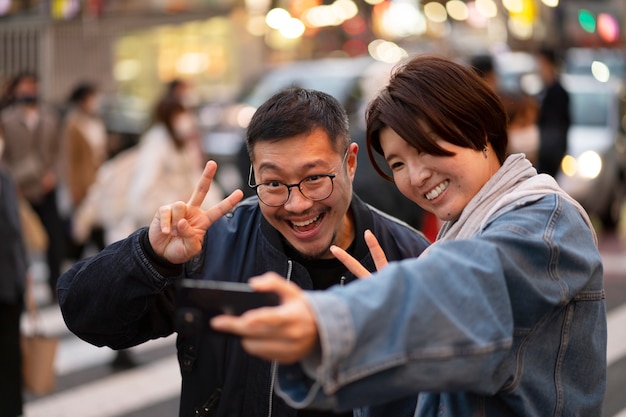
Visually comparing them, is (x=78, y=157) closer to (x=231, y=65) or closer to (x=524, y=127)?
(x=524, y=127)

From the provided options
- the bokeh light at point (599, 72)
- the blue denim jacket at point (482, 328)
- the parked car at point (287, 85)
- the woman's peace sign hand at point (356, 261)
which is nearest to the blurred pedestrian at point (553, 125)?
the parked car at point (287, 85)

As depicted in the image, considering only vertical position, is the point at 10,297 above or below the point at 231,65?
above

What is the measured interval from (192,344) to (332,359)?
1.18 meters

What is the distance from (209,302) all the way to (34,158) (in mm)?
8478

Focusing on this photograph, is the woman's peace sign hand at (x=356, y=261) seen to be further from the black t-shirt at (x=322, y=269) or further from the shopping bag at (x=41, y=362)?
the shopping bag at (x=41, y=362)

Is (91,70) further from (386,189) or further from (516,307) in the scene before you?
(516,307)

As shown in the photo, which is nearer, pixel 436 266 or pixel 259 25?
pixel 436 266

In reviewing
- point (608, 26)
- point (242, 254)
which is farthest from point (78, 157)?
point (608, 26)

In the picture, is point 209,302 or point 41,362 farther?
point 41,362

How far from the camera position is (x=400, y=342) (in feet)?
5.68

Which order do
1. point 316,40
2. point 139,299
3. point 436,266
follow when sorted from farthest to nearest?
1. point 316,40
2. point 139,299
3. point 436,266

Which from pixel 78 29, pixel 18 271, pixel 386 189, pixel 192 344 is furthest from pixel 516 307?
pixel 78 29

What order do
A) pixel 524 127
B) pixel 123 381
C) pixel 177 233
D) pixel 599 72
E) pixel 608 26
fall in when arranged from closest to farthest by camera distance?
1. pixel 177 233
2. pixel 123 381
3. pixel 524 127
4. pixel 599 72
5. pixel 608 26

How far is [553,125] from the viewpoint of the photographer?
9.88 m
